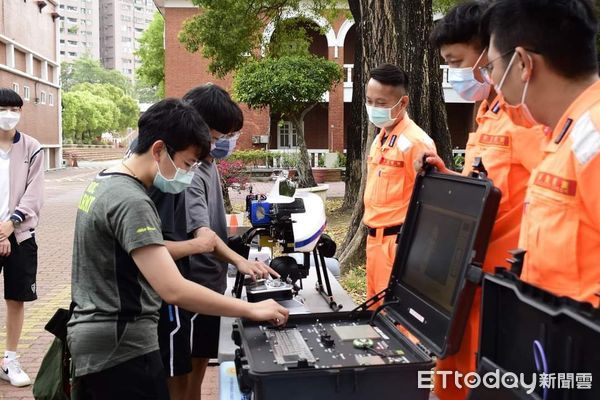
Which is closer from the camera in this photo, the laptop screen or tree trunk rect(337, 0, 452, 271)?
the laptop screen

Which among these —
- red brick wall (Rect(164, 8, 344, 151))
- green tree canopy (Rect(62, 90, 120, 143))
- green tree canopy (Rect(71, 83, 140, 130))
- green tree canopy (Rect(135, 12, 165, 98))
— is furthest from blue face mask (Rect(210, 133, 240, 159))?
green tree canopy (Rect(71, 83, 140, 130))

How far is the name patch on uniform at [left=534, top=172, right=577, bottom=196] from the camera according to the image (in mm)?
1545

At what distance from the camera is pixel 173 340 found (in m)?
2.71

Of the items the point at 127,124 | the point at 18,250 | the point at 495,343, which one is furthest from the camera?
the point at 127,124

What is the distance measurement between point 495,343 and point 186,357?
5.47ft

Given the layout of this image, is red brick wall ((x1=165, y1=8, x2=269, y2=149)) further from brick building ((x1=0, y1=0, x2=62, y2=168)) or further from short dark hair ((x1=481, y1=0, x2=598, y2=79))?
short dark hair ((x1=481, y1=0, x2=598, y2=79))

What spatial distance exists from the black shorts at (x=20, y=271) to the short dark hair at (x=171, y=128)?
8.24ft

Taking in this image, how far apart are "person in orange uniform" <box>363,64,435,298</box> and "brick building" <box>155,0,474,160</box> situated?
847 inches

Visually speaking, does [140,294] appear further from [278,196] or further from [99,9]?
[99,9]

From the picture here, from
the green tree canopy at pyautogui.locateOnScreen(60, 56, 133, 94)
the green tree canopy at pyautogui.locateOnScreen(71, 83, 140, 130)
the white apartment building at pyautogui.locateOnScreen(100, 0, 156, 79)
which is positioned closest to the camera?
the green tree canopy at pyautogui.locateOnScreen(71, 83, 140, 130)

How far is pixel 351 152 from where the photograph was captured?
39.3ft

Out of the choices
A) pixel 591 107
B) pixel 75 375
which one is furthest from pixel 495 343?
pixel 75 375

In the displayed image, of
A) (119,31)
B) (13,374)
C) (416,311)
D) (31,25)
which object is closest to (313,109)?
(31,25)

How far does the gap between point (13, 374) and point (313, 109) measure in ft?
75.4
